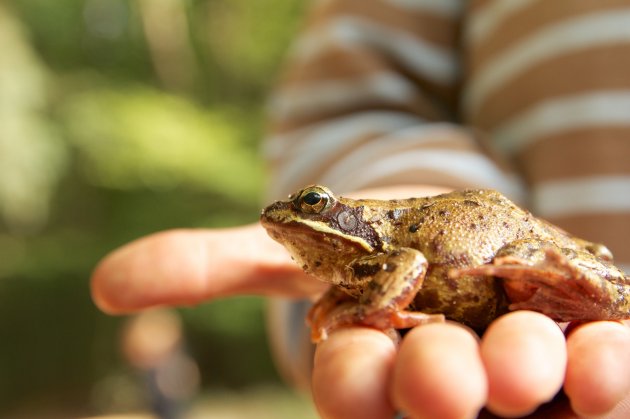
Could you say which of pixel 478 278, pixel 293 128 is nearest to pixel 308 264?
pixel 478 278

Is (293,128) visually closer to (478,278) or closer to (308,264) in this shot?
(308,264)

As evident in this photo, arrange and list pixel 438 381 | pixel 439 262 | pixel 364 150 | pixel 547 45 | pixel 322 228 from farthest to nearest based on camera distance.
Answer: pixel 364 150 < pixel 547 45 < pixel 322 228 < pixel 439 262 < pixel 438 381

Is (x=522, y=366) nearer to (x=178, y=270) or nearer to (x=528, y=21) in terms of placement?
(x=178, y=270)

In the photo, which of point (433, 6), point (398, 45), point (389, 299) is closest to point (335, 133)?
point (398, 45)

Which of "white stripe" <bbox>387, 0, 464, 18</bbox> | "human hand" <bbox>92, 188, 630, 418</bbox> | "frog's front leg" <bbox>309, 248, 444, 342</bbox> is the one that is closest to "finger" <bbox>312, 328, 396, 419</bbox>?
"human hand" <bbox>92, 188, 630, 418</bbox>

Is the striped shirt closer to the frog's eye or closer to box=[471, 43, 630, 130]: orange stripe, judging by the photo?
box=[471, 43, 630, 130]: orange stripe

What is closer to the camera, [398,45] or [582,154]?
[582,154]
